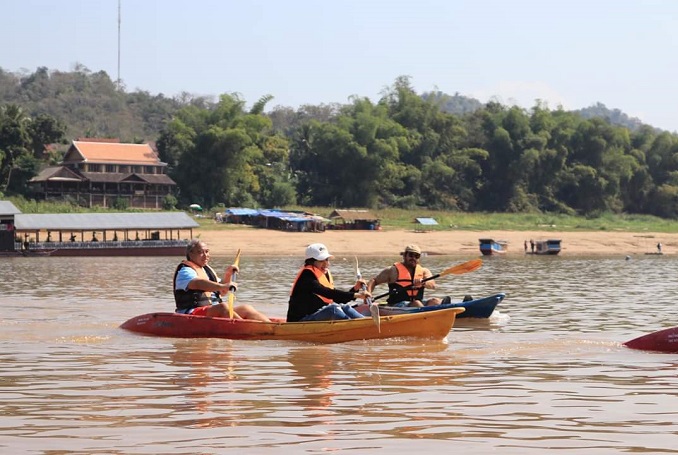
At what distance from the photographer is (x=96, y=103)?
490ft

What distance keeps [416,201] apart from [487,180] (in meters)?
8.86

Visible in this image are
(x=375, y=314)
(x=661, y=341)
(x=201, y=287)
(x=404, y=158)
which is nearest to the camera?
(x=661, y=341)

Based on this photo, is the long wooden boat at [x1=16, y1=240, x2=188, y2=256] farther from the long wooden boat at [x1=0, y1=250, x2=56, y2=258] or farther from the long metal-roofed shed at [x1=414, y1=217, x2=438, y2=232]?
the long metal-roofed shed at [x1=414, y1=217, x2=438, y2=232]

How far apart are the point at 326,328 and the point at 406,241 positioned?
50.3 metres

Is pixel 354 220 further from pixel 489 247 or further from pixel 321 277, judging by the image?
pixel 321 277

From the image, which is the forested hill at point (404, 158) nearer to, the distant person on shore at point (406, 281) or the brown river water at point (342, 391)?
the brown river water at point (342, 391)

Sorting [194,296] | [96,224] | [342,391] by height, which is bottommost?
[342,391]

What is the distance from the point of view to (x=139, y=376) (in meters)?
11.8

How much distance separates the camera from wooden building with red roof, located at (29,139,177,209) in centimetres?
7462

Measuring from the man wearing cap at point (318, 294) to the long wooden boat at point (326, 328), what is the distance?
0.92 feet

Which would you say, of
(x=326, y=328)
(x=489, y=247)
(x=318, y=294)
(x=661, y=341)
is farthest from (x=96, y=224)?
(x=661, y=341)

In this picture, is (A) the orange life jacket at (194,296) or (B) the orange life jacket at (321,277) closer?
(B) the orange life jacket at (321,277)

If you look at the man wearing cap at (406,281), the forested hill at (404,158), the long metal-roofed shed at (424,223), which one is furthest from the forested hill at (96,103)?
the man wearing cap at (406,281)

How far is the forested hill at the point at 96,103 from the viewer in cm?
13188
